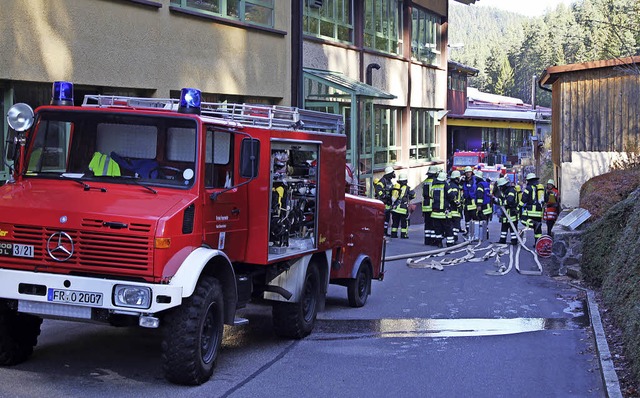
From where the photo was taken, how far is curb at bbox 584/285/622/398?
24.8 feet

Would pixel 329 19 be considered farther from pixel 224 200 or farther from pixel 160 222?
pixel 160 222

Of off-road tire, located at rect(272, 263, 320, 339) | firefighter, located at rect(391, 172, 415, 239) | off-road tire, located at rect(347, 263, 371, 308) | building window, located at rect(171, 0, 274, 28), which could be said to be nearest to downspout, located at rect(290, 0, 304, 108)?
building window, located at rect(171, 0, 274, 28)

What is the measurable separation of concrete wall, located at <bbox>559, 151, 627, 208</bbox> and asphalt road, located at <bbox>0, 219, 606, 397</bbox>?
463 inches

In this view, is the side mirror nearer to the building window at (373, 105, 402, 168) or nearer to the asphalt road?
the asphalt road

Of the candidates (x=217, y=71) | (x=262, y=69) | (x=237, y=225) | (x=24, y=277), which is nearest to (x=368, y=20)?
(x=262, y=69)

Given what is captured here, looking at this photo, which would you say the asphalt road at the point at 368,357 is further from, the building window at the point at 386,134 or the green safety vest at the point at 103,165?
the building window at the point at 386,134

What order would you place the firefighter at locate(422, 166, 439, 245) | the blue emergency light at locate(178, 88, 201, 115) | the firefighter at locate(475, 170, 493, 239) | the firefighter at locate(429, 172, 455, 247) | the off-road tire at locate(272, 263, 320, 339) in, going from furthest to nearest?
the firefighter at locate(475, 170, 493, 239)
the firefighter at locate(422, 166, 439, 245)
the firefighter at locate(429, 172, 455, 247)
the off-road tire at locate(272, 263, 320, 339)
the blue emergency light at locate(178, 88, 201, 115)

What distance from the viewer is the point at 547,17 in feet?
Result: 490

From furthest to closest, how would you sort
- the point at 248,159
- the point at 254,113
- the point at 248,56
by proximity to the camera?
the point at 248,56 → the point at 254,113 → the point at 248,159

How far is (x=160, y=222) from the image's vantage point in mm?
7363

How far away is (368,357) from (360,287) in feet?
11.4

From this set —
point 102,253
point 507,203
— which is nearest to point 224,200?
point 102,253

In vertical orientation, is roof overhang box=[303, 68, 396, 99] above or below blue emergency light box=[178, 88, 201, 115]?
above

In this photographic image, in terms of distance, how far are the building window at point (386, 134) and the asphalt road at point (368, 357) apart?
15884 mm
